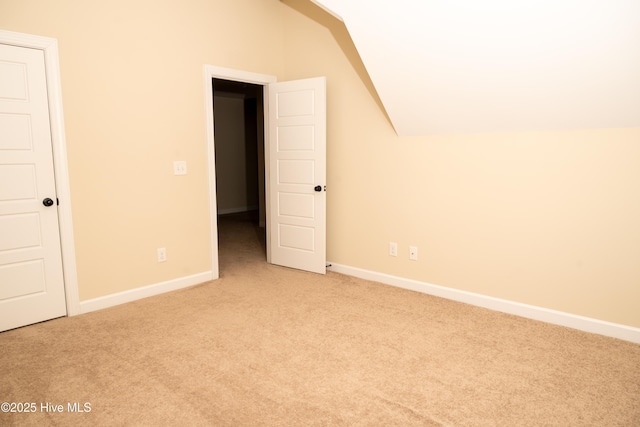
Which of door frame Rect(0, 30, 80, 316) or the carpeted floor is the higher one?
door frame Rect(0, 30, 80, 316)

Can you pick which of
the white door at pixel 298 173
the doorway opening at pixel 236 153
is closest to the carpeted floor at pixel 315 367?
the white door at pixel 298 173

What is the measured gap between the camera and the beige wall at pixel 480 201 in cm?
281

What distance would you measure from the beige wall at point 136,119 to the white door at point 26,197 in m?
0.16

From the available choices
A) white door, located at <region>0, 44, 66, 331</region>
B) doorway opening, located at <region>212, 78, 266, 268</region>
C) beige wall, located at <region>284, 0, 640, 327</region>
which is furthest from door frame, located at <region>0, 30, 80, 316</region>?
doorway opening, located at <region>212, 78, 266, 268</region>

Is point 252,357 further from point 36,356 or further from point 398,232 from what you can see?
point 398,232

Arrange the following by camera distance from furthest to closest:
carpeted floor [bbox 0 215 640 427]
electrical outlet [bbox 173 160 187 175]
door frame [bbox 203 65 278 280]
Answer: door frame [bbox 203 65 278 280] → electrical outlet [bbox 173 160 187 175] → carpeted floor [bbox 0 215 640 427]

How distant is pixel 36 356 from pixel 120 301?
0.91m

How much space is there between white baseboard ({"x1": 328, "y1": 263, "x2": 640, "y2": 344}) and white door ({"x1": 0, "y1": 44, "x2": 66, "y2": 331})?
2754 millimetres

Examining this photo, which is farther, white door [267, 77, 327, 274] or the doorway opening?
the doorway opening

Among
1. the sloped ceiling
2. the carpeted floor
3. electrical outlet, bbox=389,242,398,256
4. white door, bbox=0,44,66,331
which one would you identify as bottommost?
the carpeted floor

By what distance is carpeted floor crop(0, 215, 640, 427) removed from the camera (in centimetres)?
203

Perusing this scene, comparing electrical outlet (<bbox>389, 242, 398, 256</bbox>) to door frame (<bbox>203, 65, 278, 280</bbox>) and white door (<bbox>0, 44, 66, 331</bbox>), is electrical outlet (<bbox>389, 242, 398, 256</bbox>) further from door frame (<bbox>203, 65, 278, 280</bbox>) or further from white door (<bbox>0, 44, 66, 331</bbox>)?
white door (<bbox>0, 44, 66, 331</bbox>)

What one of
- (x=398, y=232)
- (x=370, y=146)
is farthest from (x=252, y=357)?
(x=370, y=146)

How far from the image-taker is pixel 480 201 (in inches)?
132
